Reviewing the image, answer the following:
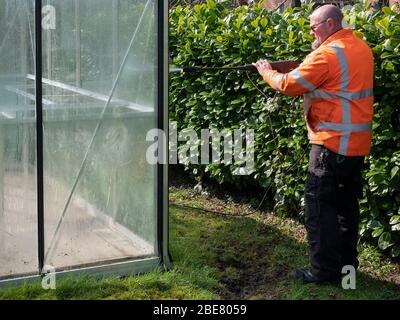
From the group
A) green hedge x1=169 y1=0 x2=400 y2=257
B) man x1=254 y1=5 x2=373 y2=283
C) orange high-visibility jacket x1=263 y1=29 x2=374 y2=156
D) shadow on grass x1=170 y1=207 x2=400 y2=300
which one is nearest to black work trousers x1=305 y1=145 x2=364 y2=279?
man x1=254 y1=5 x2=373 y2=283

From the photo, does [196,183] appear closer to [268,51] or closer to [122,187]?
[268,51]

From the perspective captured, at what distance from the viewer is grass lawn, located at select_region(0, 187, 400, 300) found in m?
4.64

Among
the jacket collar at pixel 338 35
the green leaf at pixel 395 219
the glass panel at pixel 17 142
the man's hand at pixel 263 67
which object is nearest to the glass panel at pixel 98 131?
the glass panel at pixel 17 142

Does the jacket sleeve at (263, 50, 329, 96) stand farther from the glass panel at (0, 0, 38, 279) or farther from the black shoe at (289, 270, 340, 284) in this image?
the glass panel at (0, 0, 38, 279)

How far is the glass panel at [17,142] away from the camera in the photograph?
4.52m

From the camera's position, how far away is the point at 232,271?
5.21m

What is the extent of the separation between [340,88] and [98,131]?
1.84 meters

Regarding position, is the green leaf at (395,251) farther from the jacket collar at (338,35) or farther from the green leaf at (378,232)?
the jacket collar at (338,35)

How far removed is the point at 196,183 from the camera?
25.6ft

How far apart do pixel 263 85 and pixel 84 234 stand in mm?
2415

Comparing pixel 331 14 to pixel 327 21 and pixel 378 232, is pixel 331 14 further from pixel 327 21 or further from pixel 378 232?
pixel 378 232

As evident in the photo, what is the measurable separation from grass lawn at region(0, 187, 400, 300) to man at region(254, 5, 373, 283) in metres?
0.28

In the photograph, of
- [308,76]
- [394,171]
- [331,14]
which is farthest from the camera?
[394,171]

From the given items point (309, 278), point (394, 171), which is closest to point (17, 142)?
point (309, 278)
